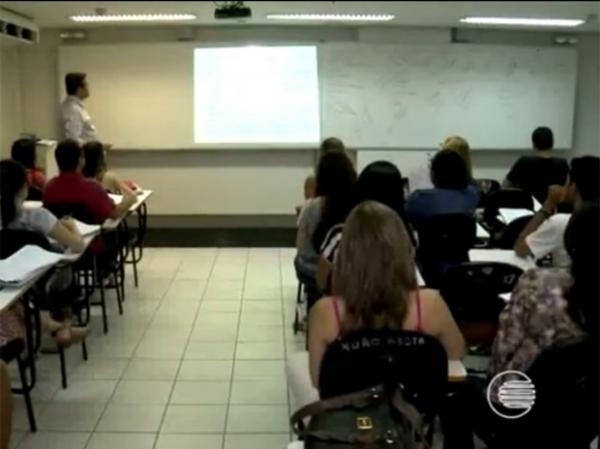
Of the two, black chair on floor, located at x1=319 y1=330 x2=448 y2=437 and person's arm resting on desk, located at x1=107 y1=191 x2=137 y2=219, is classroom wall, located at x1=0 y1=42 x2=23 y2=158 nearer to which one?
person's arm resting on desk, located at x1=107 y1=191 x2=137 y2=219

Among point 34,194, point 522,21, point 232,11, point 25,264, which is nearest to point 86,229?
point 25,264

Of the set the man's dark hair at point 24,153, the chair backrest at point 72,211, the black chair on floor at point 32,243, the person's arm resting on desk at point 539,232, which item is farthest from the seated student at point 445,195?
the man's dark hair at point 24,153

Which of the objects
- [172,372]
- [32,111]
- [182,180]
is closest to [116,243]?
[172,372]

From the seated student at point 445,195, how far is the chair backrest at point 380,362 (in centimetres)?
235

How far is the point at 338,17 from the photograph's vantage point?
6930mm

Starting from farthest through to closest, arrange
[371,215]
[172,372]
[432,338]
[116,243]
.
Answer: [116,243] < [172,372] < [371,215] < [432,338]

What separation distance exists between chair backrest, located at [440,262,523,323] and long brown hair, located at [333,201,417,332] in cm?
124

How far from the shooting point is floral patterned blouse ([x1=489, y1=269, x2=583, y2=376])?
7.27 ft

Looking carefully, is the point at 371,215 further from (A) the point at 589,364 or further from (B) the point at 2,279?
(B) the point at 2,279

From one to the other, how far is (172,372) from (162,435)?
78cm

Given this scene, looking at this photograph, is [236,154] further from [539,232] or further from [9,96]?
[539,232]

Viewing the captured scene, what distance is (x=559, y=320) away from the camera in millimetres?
2215

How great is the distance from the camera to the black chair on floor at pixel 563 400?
2.02 m

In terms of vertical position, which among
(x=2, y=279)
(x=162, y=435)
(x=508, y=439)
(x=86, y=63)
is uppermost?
(x=86, y=63)
